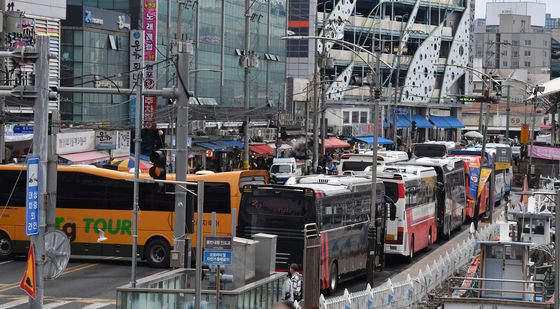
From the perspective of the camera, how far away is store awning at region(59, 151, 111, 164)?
5192 cm

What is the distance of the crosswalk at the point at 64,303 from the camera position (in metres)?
27.3

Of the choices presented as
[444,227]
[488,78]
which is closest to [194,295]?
[444,227]

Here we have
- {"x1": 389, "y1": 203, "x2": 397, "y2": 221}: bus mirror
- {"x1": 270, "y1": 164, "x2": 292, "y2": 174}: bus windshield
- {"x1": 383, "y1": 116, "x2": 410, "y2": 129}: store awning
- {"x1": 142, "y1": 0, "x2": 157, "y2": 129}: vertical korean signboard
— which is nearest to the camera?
{"x1": 389, "y1": 203, "x2": 397, "y2": 221}: bus mirror

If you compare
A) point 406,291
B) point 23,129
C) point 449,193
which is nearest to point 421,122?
point 449,193

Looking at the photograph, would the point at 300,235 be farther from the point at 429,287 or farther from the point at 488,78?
the point at 488,78

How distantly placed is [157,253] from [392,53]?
307ft

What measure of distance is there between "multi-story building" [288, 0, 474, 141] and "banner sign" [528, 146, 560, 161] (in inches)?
1679

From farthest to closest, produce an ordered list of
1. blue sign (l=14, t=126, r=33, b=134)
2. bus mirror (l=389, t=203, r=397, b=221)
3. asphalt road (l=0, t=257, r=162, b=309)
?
blue sign (l=14, t=126, r=33, b=134) < bus mirror (l=389, t=203, r=397, b=221) < asphalt road (l=0, t=257, r=162, b=309)

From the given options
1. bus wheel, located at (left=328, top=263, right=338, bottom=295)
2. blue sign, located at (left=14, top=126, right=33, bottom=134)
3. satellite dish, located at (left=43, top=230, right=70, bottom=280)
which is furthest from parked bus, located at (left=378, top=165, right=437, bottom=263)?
satellite dish, located at (left=43, top=230, right=70, bottom=280)

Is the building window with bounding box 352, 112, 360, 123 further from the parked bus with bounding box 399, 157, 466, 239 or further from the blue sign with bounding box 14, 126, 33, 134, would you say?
the blue sign with bounding box 14, 126, 33, 134

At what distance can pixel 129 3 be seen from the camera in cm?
6856

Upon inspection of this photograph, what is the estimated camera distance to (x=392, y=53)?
125750mm

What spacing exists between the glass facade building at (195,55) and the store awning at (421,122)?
34.2m

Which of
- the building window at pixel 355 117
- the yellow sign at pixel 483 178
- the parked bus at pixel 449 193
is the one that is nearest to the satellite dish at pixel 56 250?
the parked bus at pixel 449 193
